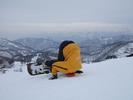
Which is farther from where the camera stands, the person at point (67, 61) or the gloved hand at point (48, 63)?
the gloved hand at point (48, 63)

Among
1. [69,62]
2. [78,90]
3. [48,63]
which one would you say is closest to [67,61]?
[69,62]

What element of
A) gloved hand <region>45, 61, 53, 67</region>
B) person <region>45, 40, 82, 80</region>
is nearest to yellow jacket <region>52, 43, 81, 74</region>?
person <region>45, 40, 82, 80</region>

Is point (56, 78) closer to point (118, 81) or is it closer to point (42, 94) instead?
point (42, 94)

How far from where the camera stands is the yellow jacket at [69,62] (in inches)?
362

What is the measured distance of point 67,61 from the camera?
30.3 ft

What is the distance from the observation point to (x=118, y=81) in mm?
7379

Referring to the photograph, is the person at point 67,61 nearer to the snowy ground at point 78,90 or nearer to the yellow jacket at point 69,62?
the yellow jacket at point 69,62

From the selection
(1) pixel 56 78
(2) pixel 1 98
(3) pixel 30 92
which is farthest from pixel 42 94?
(1) pixel 56 78

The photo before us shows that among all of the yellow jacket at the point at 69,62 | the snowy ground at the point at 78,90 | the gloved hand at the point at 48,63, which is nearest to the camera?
the snowy ground at the point at 78,90

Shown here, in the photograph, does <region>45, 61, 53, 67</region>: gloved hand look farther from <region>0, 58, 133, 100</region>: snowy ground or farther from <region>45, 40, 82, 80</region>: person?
<region>0, 58, 133, 100</region>: snowy ground

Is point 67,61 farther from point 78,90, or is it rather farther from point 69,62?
point 78,90

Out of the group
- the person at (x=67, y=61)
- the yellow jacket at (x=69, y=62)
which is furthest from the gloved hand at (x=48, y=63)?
the yellow jacket at (x=69, y=62)

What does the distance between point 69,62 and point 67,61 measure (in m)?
0.09

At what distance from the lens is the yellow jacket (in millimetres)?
9195
